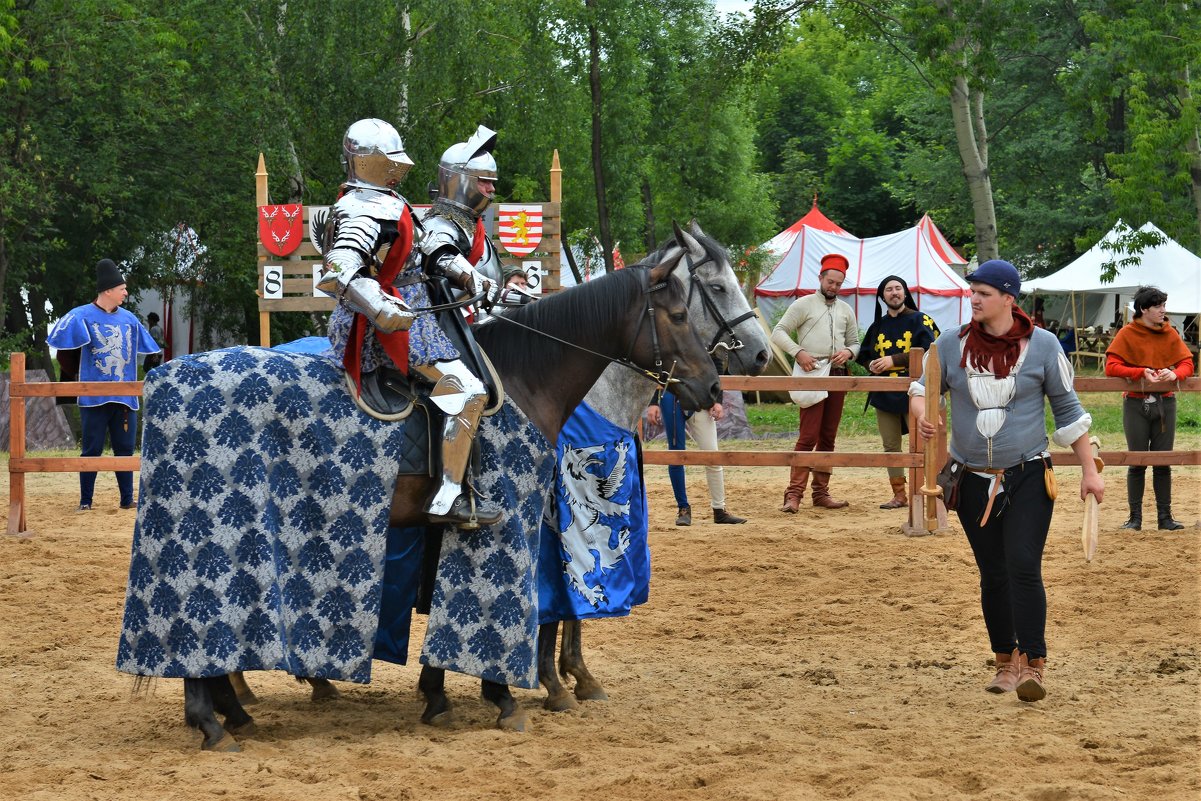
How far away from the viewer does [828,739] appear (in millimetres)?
5090

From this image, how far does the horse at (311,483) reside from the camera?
16.2 feet

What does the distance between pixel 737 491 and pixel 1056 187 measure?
2286 centimetres

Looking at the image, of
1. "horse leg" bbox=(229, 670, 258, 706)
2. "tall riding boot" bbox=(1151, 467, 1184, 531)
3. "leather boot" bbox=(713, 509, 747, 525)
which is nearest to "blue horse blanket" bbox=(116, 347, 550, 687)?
"horse leg" bbox=(229, 670, 258, 706)

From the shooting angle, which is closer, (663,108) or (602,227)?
(602,227)

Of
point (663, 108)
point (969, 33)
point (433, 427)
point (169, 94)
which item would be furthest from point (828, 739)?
point (663, 108)

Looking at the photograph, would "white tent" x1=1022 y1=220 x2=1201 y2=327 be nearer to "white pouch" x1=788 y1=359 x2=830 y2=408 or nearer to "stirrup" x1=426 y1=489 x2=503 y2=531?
"white pouch" x1=788 y1=359 x2=830 y2=408

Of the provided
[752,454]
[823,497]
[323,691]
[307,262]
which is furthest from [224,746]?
[307,262]

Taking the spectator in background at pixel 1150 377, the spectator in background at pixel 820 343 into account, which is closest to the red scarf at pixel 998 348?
the spectator in background at pixel 1150 377

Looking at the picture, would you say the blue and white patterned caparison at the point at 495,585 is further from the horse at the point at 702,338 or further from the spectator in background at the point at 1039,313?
the spectator in background at the point at 1039,313

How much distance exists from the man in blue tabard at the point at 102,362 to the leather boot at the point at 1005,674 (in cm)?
796

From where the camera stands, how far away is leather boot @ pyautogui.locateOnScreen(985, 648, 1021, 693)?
5832mm

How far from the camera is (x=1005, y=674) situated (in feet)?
19.2

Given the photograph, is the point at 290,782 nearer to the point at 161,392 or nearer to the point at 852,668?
the point at 161,392

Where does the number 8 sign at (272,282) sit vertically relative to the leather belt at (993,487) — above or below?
above
